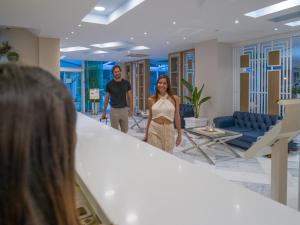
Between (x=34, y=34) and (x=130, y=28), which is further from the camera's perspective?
(x=34, y=34)

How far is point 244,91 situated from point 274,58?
1.23m

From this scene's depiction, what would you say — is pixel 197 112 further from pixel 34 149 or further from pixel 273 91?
pixel 34 149

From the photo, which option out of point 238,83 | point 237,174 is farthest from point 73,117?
point 238,83

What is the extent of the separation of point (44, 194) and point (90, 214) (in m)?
0.81

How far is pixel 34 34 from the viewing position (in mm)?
6652

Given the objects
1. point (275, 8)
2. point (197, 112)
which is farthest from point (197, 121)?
point (275, 8)

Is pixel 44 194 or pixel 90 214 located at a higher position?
pixel 44 194

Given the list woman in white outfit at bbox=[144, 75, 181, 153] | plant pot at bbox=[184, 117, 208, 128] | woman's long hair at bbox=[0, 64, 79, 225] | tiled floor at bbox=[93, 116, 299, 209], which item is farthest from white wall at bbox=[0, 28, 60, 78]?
woman's long hair at bbox=[0, 64, 79, 225]

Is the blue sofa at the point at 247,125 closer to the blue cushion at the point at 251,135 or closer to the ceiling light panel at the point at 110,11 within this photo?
the blue cushion at the point at 251,135

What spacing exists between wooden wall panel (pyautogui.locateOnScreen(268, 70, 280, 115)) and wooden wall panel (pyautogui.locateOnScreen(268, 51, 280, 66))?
7.7 inches

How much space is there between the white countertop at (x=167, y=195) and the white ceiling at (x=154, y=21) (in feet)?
11.2

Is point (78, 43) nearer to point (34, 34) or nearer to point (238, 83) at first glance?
point (34, 34)

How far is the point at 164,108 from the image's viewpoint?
309 centimetres

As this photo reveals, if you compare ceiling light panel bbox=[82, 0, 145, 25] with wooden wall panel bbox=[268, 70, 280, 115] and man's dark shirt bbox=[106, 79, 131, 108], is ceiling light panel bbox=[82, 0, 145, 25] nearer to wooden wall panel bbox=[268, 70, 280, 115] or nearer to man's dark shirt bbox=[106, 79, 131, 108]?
man's dark shirt bbox=[106, 79, 131, 108]
